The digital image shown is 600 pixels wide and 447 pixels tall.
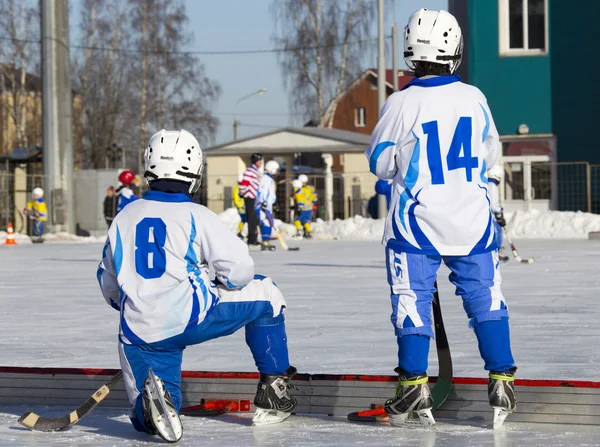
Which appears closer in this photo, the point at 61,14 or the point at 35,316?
→ the point at 35,316

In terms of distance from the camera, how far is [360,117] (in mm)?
65438

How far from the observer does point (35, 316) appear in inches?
344

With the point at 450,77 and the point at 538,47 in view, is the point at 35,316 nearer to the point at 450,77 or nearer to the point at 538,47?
the point at 450,77

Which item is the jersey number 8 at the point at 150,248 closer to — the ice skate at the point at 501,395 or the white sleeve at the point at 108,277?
the white sleeve at the point at 108,277

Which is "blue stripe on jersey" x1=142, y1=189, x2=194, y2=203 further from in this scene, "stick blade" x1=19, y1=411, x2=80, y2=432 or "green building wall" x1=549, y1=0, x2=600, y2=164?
"green building wall" x1=549, y1=0, x2=600, y2=164

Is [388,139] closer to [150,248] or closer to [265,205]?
[150,248]

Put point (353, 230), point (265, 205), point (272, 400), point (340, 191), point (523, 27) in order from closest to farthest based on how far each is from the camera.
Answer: point (272, 400)
point (265, 205)
point (353, 230)
point (523, 27)
point (340, 191)

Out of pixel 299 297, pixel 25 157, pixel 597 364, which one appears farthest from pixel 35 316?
pixel 25 157

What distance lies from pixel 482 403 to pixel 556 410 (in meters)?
0.27

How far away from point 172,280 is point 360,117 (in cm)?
6165

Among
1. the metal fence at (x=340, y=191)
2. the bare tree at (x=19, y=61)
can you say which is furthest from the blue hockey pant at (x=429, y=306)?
the bare tree at (x=19, y=61)

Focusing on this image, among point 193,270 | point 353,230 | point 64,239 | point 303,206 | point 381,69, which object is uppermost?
point 381,69

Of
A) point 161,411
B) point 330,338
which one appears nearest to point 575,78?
point 330,338

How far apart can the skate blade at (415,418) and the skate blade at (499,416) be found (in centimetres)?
22
